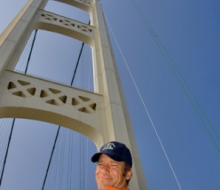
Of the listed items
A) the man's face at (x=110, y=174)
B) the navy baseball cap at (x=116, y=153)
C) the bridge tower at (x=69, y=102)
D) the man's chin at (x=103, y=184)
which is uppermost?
the navy baseball cap at (x=116, y=153)

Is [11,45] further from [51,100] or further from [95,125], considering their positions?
[95,125]

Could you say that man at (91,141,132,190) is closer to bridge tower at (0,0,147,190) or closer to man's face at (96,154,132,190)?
man's face at (96,154,132,190)

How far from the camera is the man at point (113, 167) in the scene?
1309mm

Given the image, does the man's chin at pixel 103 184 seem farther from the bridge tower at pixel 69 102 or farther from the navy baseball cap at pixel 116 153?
the bridge tower at pixel 69 102

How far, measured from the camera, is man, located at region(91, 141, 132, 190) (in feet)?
4.29

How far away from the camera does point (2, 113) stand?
2953 mm

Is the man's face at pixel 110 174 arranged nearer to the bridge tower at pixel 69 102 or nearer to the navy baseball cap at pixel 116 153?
the navy baseball cap at pixel 116 153

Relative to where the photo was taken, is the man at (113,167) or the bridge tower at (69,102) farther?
the bridge tower at (69,102)

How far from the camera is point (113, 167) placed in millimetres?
1337

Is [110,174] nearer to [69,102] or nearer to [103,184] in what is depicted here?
[103,184]

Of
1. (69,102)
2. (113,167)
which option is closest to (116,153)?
(113,167)

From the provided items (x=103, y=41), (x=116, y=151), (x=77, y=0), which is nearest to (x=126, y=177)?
(x=116, y=151)

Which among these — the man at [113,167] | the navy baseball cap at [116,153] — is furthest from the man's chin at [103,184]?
the navy baseball cap at [116,153]

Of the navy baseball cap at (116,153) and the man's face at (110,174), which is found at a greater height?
the navy baseball cap at (116,153)
